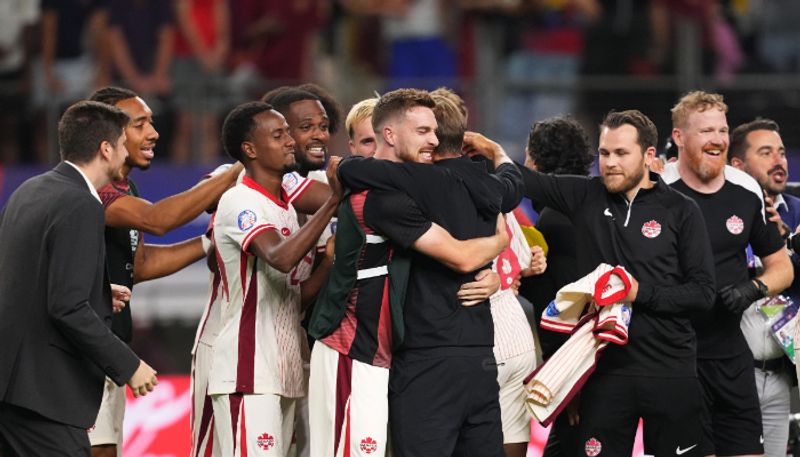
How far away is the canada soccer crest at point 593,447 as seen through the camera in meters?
Result: 7.18

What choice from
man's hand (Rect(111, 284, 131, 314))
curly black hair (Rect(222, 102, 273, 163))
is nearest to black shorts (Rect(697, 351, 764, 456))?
curly black hair (Rect(222, 102, 273, 163))

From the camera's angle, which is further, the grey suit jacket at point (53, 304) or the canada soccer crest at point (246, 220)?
the canada soccer crest at point (246, 220)

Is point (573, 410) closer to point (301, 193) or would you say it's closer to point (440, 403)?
point (440, 403)

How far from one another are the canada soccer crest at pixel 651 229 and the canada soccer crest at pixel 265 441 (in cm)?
211

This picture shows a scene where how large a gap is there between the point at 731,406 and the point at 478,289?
201 centimetres

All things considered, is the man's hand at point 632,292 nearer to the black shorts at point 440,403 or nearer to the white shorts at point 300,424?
the black shorts at point 440,403

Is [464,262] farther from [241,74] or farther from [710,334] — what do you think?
[241,74]

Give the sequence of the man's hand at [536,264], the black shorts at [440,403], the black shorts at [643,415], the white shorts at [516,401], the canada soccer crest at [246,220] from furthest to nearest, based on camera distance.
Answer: the man's hand at [536,264] → the white shorts at [516,401] → the black shorts at [643,415] → the canada soccer crest at [246,220] → the black shorts at [440,403]

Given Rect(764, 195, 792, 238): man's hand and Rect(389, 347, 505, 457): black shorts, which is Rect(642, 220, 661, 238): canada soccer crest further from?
Rect(389, 347, 505, 457): black shorts

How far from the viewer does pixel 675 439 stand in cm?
716

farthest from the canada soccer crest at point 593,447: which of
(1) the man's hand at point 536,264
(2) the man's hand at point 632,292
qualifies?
(1) the man's hand at point 536,264

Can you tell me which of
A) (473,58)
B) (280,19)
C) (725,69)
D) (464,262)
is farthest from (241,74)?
(464,262)

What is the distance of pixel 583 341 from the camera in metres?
7.11

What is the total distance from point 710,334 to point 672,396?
768 mm
